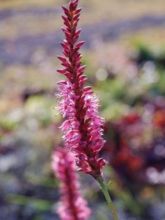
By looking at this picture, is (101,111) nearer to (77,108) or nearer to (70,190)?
(70,190)

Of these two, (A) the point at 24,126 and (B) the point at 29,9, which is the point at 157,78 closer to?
(A) the point at 24,126

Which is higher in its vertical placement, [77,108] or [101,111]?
[77,108]

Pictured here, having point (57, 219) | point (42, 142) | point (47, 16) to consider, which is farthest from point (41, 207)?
point (47, 16)

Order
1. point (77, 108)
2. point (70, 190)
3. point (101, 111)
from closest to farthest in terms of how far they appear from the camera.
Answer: point (77, 108) → point (70, 190) → point (101, 111)

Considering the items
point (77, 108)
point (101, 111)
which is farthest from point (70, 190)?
point (101, 111)

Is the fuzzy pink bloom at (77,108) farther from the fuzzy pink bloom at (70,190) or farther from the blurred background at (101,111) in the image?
the fuzzy pink bloom at (70,190)

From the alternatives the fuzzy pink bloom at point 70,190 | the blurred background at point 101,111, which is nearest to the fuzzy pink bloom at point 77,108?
the blurred background at point 101,111

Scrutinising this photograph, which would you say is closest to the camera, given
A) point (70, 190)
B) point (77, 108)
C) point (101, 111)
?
point (77, 108)
